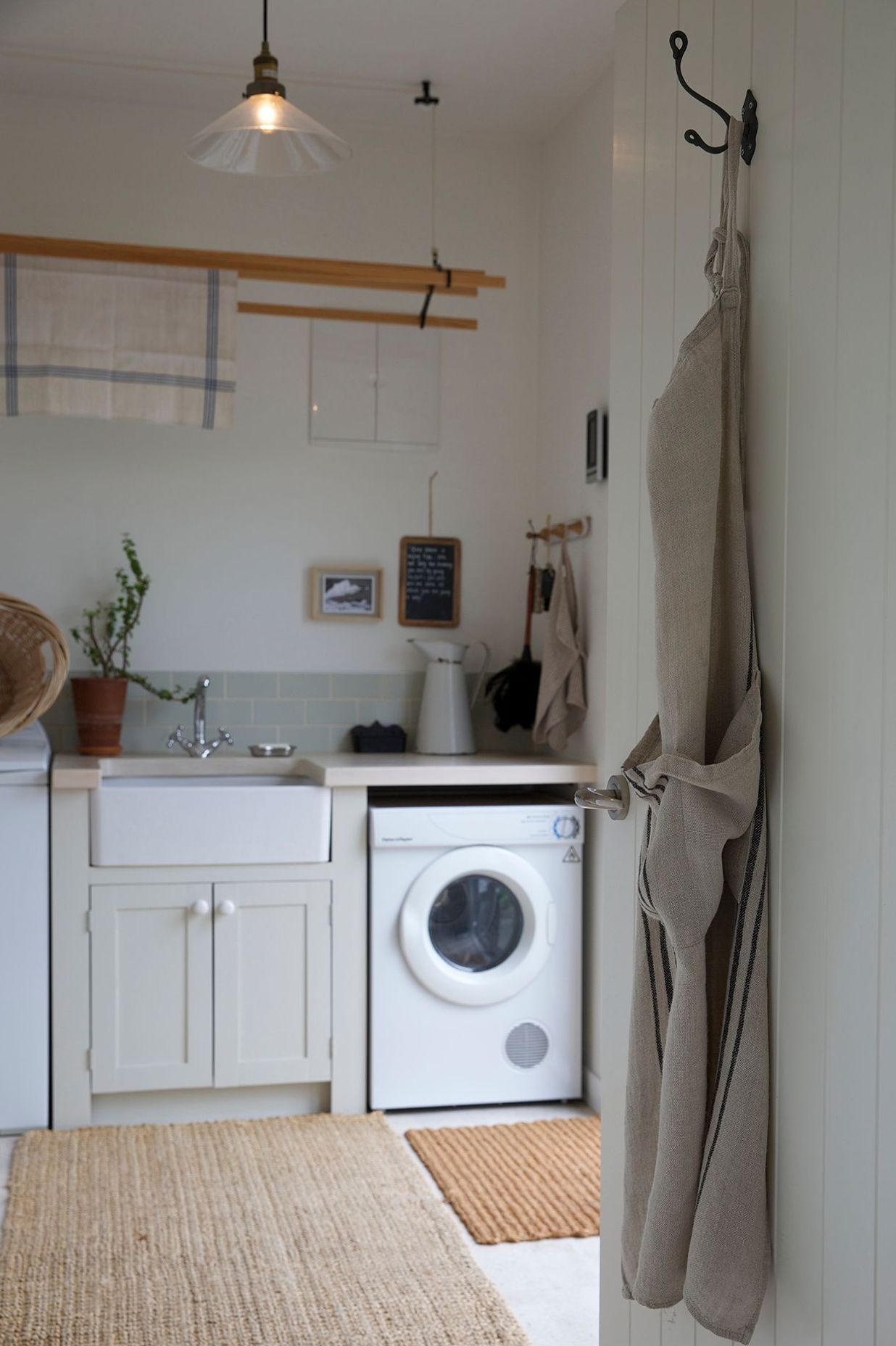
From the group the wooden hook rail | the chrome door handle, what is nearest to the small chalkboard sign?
the wooden hook rail

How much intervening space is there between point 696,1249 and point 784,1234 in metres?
0.09

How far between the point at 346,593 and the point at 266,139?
1659 millimetres

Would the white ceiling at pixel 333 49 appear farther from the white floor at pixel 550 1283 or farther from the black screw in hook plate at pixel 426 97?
the white floor at pixel 550 1283

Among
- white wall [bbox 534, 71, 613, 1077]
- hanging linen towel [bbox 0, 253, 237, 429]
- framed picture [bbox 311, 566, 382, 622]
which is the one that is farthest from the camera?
framed picture [bbox 311, 566, 382, 622]

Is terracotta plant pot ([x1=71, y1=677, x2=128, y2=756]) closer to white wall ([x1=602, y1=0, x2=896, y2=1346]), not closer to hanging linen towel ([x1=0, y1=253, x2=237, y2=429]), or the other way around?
hanging linen towel ([x1=0, y1=253, x2=237, y2=429])

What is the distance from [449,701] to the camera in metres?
4.00

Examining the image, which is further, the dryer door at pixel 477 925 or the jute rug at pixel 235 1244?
the dryer door at pixel 477 925

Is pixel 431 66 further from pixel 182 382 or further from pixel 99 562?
pixel 99 562

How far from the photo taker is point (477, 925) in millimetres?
3547

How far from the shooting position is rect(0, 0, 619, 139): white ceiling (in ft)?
11.0

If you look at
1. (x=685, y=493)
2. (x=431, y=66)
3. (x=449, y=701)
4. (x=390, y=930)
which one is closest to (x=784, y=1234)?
(x=685, y=493)

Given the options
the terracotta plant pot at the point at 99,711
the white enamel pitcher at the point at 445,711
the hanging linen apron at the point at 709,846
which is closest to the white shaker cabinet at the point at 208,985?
the terracotta plant pot at the point at 99,711

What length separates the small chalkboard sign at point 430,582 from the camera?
13.8 feet

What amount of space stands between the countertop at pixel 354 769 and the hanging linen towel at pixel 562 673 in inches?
4.1
